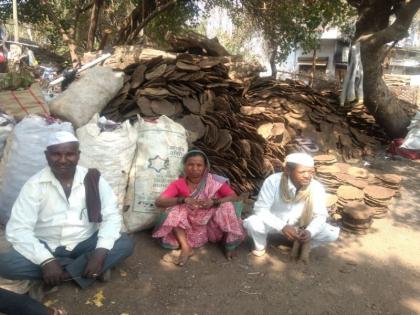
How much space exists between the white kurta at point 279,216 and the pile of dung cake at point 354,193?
83cm

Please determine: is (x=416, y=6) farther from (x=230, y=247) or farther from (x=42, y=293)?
(x=42, y=293)

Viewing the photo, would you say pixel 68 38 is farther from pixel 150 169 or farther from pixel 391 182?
pixel 391 182

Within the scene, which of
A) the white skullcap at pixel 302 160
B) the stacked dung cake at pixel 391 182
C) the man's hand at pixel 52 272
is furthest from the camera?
the stacked dung cake at pixel 391 182

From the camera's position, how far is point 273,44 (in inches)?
419

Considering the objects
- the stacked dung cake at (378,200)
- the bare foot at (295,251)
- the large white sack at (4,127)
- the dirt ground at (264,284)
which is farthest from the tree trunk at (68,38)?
the bare foot at (295,251)

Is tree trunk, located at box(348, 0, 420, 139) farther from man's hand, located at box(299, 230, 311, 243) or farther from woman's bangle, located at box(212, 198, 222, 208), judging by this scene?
woman's bangle, located at box(212, 198, 222, 208)

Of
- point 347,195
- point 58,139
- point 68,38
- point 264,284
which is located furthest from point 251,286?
point 68,38

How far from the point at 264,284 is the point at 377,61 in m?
5.38

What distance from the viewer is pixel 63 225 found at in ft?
9.10

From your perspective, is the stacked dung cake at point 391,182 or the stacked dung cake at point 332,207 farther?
the stacked dung cake at point 391,182

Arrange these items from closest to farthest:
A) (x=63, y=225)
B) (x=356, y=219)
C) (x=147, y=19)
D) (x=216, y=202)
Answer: (x=63, y=225) → (x=216, y=202) → (x=356, y=219) → (x=147, y=19)

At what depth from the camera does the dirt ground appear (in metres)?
2.81

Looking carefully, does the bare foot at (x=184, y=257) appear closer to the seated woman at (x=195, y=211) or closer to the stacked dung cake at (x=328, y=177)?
the seated woman at (x=195, y=211)

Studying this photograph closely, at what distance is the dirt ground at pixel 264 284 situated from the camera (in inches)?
111
